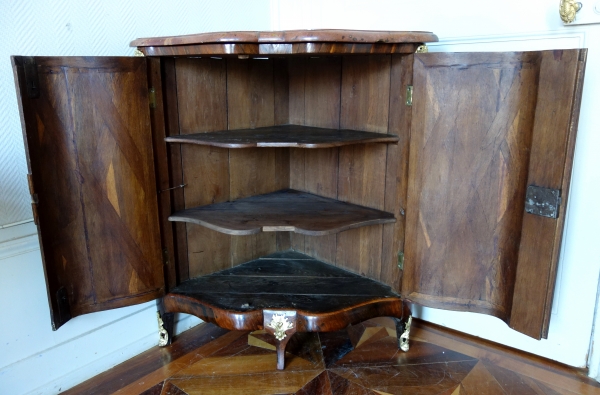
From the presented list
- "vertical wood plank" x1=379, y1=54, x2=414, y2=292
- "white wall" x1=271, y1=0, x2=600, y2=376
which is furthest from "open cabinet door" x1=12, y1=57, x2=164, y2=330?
"white wall" x1=271, y1=0, x2=600, y2=376

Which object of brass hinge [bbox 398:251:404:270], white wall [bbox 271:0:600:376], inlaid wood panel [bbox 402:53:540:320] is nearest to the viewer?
inlaid wood panel [bbox 402:53:540:320]

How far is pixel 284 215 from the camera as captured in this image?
1.63m

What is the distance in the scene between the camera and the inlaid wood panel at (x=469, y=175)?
133 cm

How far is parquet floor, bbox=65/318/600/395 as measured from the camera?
5.06 ft

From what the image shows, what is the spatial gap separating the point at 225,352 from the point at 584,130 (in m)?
1.41

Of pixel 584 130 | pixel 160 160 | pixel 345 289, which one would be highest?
pixel 584 130

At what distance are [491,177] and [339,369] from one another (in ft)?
2.65

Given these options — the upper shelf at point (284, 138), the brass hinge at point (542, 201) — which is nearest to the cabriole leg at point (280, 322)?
the upper shelf at point (284, 138)

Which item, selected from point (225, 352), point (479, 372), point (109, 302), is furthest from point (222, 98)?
point (479, 372)

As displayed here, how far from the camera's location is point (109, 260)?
1.47 m

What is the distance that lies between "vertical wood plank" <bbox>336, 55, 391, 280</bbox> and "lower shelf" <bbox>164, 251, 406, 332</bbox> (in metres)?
0.09

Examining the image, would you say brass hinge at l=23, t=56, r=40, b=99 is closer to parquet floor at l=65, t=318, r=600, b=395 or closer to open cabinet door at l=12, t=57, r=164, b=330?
open cabinet door at l=12, t=57, r=164, b=330

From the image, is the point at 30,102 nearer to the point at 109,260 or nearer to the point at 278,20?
the point at 109,260

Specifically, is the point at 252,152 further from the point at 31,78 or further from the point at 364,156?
the point at 31,78
